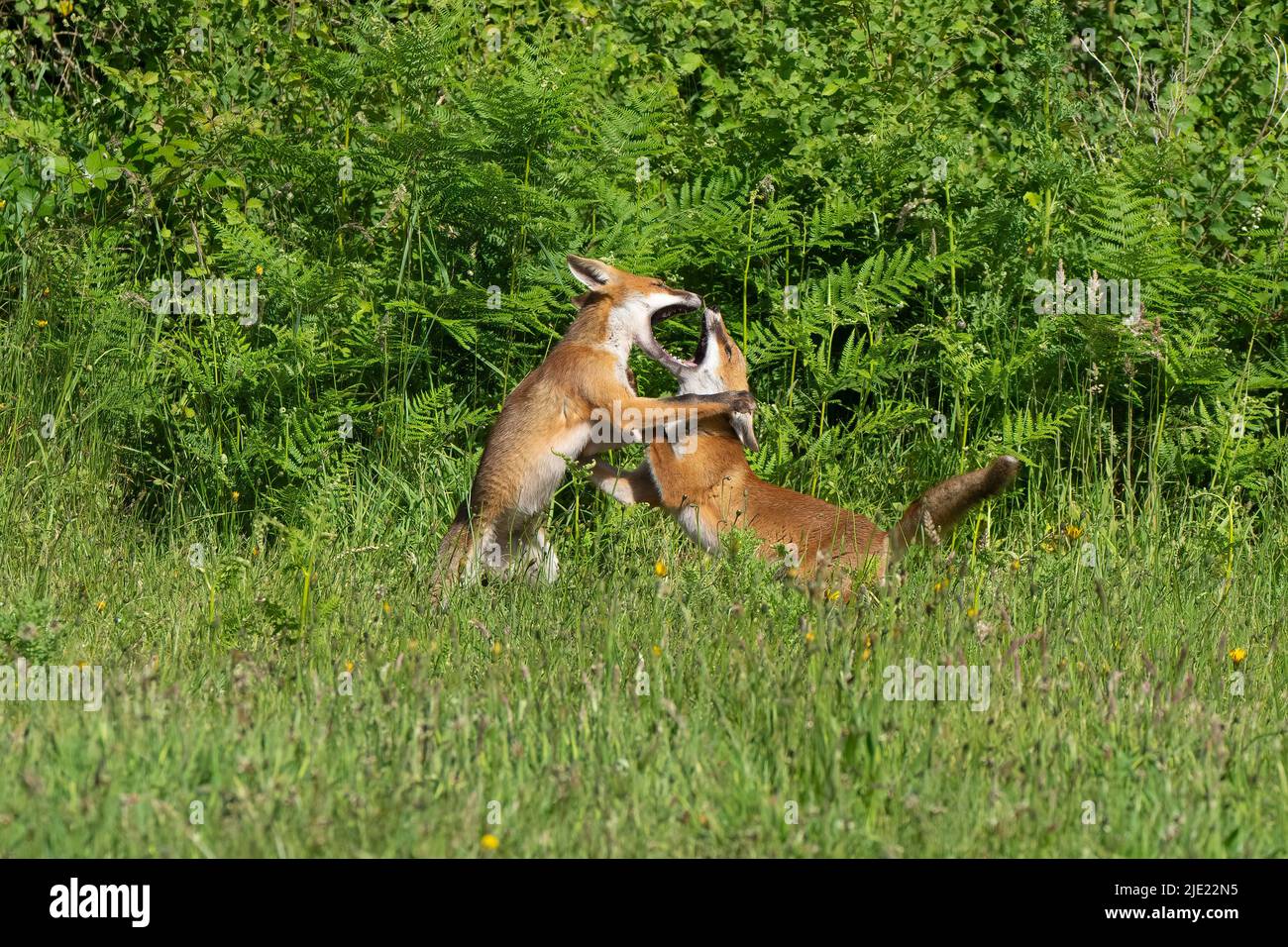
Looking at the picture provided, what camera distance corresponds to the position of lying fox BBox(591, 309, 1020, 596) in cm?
590

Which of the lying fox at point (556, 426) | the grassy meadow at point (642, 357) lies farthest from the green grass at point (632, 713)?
the lying fox at point (556, 426)

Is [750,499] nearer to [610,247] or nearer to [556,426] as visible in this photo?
[556,426]

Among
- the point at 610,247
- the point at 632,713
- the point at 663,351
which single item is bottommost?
the point at 632,713

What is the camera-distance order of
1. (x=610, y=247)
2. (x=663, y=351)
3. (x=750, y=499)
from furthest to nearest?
(x=610, y=247) < (x=663, y=351) < (x=750, y=499)

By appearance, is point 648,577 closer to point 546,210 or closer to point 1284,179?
point 546,210

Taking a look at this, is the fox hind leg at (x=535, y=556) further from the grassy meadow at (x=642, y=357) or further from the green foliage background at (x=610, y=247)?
the green foliage background at (x=610, y=247)

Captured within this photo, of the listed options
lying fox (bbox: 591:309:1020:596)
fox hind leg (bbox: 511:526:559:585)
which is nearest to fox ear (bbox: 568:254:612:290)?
lying fox (bbox: 591:309:1020:596)

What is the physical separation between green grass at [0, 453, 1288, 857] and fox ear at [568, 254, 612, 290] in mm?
1355

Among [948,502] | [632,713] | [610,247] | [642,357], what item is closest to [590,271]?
[610,247]

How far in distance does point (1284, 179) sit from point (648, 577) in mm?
4745

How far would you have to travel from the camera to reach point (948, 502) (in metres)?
5.88

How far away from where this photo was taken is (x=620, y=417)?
7.05 metres

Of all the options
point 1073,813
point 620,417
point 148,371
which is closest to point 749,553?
point 620,417

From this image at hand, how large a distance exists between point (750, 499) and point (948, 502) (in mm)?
1307
